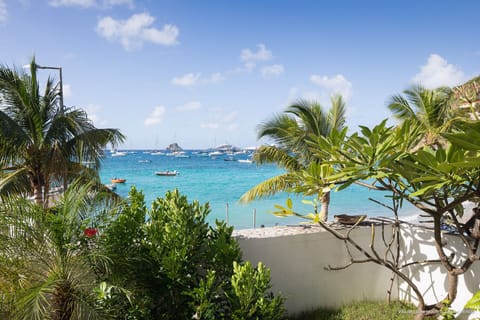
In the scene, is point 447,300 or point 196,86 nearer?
point 447,300

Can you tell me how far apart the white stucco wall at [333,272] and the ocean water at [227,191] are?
23.6 ft

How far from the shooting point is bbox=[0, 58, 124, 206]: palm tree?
21.7 ft

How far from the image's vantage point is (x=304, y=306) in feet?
16.5

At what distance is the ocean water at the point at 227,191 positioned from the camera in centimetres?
2328

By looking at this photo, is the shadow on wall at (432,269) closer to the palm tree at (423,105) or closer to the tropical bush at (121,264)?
the tropical bush at (121,264)

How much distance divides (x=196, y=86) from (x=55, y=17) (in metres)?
27.0

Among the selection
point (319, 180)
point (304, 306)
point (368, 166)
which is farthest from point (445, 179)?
point (304, 306)

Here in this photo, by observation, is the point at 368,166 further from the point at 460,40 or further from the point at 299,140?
the point at 460,40

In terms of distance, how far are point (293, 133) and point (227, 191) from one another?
28.6 metres

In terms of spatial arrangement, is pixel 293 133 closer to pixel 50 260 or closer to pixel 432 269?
pixel 432 269

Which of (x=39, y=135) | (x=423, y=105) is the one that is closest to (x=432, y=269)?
(x=423, y=105)

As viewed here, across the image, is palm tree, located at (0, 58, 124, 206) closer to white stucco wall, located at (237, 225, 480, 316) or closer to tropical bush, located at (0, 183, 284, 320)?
tropical bush, located at (0, 183, 284, 320)

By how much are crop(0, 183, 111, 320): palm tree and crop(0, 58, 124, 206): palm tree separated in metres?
3.63

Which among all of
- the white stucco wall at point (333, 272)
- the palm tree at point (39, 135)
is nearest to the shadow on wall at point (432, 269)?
the white stucco wall at point (333, 272)
